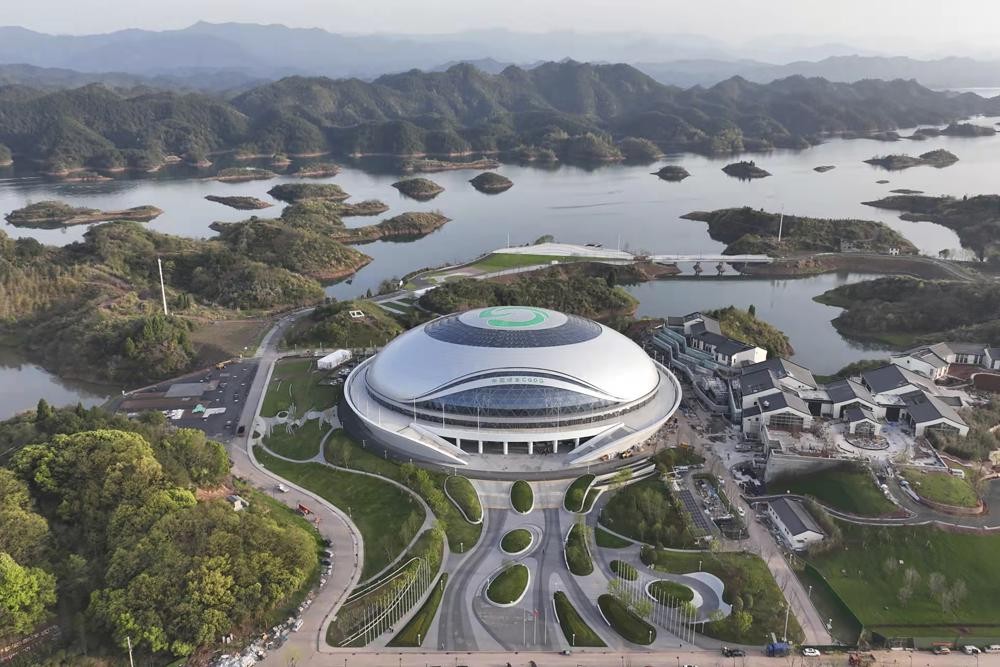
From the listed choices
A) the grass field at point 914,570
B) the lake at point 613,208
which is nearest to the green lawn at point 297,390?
the lake at point 613,208

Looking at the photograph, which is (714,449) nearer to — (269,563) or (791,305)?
(269,563)

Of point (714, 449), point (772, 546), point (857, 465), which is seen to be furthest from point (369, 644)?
point (857, 465)

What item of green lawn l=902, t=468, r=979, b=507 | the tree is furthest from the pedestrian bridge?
the tree

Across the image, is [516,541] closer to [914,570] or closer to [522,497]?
[522,497]

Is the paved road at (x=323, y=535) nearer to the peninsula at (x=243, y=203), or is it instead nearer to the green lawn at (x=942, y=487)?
the green lawn at (x=942, y=487)

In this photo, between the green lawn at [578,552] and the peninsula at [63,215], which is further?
the peninsula at [63,215]

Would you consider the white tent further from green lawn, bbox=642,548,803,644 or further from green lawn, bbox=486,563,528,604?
green lawn, bbox=642,548,803,644
